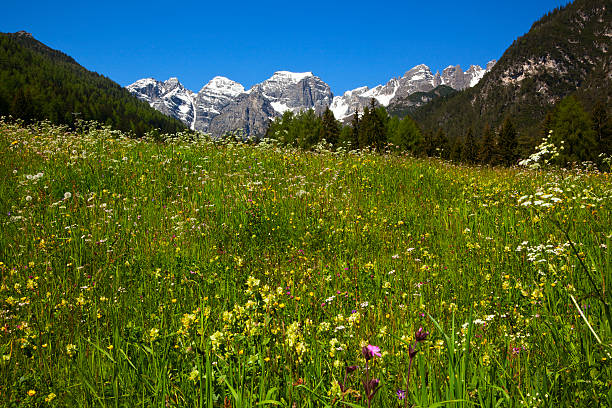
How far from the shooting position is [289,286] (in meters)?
3.50

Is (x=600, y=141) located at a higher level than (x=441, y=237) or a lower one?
higher

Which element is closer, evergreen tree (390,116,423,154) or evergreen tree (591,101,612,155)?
evergreen tree (591,101,612,155)

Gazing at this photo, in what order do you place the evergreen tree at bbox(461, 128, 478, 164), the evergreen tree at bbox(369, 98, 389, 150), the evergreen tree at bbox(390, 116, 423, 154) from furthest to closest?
1. the evergreen tree at bbox(461, 128, 478, 164)
2. the evergreen tree at bbox(390, 116, 423, 154)
3. the evergreen tree at bbox(369, 98, 389, 150)

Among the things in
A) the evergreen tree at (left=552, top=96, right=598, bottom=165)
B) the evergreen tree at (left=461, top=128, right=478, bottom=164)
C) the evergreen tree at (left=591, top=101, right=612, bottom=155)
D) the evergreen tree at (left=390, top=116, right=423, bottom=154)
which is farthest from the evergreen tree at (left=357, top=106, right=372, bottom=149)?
the evergreen tree at (left=591, top=101, right=612, bottom=155)

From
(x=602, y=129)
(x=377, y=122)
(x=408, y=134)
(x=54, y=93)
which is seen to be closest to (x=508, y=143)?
(x=602, y=129)

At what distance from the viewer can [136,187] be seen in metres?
7.00

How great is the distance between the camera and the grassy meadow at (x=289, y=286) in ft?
5.97

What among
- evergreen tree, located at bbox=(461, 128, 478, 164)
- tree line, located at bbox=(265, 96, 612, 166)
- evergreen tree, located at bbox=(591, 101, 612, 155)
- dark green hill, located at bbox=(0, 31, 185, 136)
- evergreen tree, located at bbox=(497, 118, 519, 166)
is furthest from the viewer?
dark green hill, located at bbox=(0, 31, 185, 136)

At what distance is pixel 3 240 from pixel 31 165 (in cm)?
412

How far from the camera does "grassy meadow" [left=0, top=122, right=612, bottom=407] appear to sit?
1818mm

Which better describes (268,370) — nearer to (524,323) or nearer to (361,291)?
(361,291)

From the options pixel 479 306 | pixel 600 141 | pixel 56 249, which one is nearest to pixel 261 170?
pixel 56 249

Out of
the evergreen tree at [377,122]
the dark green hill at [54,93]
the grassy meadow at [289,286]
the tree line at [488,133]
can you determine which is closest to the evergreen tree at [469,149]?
the tree line at [488,133]

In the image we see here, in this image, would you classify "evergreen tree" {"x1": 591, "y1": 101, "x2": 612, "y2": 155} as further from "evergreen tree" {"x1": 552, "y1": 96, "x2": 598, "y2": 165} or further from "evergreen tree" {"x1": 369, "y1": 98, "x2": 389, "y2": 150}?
"evergreen tree" {"x1": 369, "y1": 98, "x2": 389, "y2": 150}
